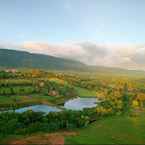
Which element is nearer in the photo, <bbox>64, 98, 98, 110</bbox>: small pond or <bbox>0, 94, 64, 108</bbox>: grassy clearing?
<bbox>0, 94, 64, 108</bbox>: grassy clearing

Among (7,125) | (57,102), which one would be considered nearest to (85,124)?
(7,125)

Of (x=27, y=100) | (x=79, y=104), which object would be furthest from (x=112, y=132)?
(x=27, y=100)

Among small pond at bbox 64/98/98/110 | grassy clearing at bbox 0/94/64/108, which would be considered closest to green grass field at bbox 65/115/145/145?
small pond at bbox 64/98/98/110

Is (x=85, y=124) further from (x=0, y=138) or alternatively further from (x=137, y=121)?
(x=0, y=138)

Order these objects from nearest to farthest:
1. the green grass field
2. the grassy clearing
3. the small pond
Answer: the green grass field → the grassy clearing → the small pond

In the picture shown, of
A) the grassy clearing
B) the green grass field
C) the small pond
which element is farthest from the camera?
the small pond

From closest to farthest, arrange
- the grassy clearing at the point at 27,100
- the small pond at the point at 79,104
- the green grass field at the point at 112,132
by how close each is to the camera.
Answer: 1. the green grass field at the point at 112,132
2. the grassy clearing at the point at 27,100
3. the small pond at the point at 79,104

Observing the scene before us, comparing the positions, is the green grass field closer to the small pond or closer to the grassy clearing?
the small pond

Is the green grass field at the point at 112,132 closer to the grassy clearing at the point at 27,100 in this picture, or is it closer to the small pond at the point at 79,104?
the small pond at the point at 79,104

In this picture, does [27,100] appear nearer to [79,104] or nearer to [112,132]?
[79,104]

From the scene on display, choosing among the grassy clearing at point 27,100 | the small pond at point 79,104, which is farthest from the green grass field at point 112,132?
the grassy clearing at point 27,100
